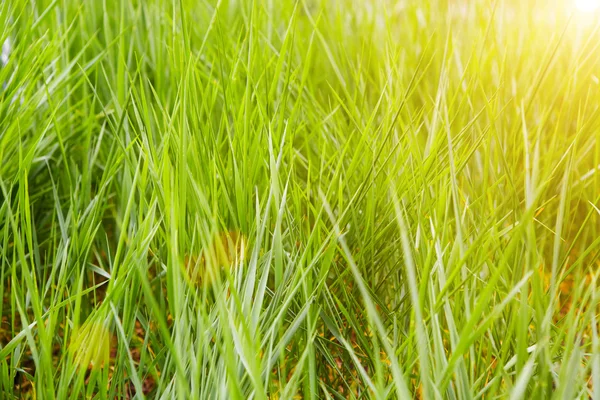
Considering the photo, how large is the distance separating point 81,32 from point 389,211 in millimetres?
694

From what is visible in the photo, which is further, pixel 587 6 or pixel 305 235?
pixel 587 6

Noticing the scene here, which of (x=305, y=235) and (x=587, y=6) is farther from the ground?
(x=587, y=6)

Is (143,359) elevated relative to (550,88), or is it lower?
lower

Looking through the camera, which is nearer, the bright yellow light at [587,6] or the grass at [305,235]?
the grass at [305,235]

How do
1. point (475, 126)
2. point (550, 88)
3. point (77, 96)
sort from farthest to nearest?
point (77, 96) → point (550, 88) → point (475, 126)

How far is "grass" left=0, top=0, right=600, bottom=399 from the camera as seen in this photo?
534mm

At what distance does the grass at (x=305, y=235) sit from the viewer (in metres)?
0.53

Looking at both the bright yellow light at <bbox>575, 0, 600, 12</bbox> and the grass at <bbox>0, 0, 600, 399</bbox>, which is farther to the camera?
the bright yellow light at <bbox>575, 0, 600, 12</bbox>

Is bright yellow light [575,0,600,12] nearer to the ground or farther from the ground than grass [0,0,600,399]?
farther from the ground

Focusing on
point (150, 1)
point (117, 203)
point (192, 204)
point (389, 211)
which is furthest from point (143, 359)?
point (150, 1)

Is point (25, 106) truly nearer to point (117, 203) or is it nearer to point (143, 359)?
point (117, 203)

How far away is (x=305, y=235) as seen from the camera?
74 cm

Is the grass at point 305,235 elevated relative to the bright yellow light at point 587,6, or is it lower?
lower

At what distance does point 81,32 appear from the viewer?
113cm
